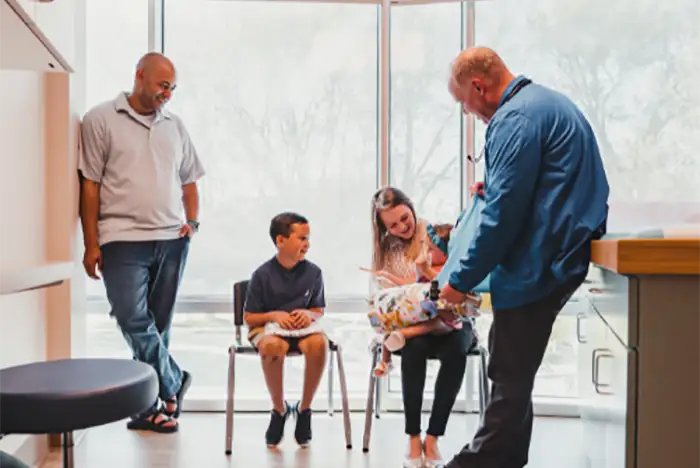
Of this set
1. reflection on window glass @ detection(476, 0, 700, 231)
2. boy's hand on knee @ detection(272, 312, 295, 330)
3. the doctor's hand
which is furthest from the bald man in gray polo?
reflection on window glass @ detection(476, 0, 700, 231)

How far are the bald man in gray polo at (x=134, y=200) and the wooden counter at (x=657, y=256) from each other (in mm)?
2080

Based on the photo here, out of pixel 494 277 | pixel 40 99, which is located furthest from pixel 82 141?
pixel 494 277

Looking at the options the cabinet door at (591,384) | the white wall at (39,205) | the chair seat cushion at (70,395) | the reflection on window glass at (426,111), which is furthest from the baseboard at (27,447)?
the reflection on window glass at (426,111)

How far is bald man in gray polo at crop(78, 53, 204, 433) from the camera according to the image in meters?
2.94

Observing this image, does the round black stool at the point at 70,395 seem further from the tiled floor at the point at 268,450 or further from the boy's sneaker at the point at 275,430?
the boy's sneaker at the point at 275,430

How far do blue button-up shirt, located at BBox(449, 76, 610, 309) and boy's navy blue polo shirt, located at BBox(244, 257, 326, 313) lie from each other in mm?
1128

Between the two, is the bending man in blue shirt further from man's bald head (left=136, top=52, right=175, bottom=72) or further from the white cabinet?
man's bald head (left=136, top=52, right=175, bottom=72)

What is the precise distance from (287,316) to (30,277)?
1.69 m

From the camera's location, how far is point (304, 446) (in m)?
2.91

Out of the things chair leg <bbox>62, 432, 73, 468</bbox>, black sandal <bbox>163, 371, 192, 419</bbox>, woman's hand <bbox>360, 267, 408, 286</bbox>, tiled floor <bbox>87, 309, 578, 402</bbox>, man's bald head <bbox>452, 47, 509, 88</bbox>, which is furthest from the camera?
tiled floor <bbox>87, 309, 578, 402</bbox>

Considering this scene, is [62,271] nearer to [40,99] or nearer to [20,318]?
[20,318]

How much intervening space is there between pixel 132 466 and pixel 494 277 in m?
1.57

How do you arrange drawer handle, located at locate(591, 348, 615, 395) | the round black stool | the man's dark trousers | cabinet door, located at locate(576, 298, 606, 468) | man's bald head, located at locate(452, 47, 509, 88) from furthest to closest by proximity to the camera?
man's bald head, located at locate(452, 47, 509, 88) → the man's dark trousers → cabinet door, located at locate(576, 298, 606, 468) → drawer handle, located at locate(591, 348, 615, 395) → the round black stool

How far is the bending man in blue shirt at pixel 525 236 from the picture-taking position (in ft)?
6.26
